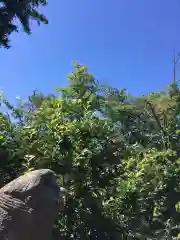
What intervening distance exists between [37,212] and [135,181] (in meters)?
3.38

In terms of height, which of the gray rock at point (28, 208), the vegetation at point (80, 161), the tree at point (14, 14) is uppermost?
the tree at point (14, 14)

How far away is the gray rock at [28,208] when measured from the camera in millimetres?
3589

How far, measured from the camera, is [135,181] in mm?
6785

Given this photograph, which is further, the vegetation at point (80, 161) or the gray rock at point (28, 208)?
the vegetation at point (80, 161)

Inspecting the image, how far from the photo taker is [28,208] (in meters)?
3.67

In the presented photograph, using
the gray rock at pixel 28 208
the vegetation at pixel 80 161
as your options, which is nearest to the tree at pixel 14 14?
the vegetation at pixel 80 161

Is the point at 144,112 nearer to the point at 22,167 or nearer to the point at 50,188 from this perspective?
the point at 22,167

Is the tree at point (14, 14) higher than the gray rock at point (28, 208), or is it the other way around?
the tree at point (14, 14)

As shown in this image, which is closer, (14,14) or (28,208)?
(28,208)

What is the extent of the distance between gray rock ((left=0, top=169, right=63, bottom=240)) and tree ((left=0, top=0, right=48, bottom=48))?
264 centimetres

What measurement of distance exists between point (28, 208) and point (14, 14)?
3137mm

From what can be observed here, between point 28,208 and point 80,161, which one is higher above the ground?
point 80,161

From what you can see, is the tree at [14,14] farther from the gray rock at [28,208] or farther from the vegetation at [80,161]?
the gray rock at [28,208]

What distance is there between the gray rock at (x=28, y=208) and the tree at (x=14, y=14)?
2640 mm
